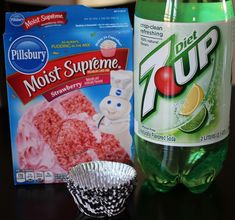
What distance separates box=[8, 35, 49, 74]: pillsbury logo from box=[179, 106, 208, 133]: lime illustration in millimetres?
217

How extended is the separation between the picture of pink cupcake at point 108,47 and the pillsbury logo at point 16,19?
0.39ft

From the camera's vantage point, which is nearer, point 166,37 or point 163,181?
point 166,37

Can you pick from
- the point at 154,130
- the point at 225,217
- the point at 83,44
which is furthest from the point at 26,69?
the point at 225,217

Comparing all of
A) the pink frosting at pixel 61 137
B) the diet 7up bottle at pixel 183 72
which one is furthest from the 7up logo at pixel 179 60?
the pink frosting at pixel 61 137

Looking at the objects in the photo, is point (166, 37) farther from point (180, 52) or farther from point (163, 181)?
point (163, 181)

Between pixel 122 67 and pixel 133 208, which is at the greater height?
pixel 122 67

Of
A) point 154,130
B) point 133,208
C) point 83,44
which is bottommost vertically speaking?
point 133,208

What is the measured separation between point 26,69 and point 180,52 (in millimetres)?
219

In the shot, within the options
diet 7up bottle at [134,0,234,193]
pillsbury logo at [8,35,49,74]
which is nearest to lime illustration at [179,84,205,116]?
diet 7up bottle at [134,0,234,193]

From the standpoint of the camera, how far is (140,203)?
69 centimetres

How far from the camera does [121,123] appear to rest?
73 centimetres

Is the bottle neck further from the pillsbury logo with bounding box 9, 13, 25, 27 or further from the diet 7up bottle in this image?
the pillsbury logo with bounding box 9, 13, 25, 27

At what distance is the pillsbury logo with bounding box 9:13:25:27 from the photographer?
68cm

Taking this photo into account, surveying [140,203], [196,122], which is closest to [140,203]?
[140,203]
